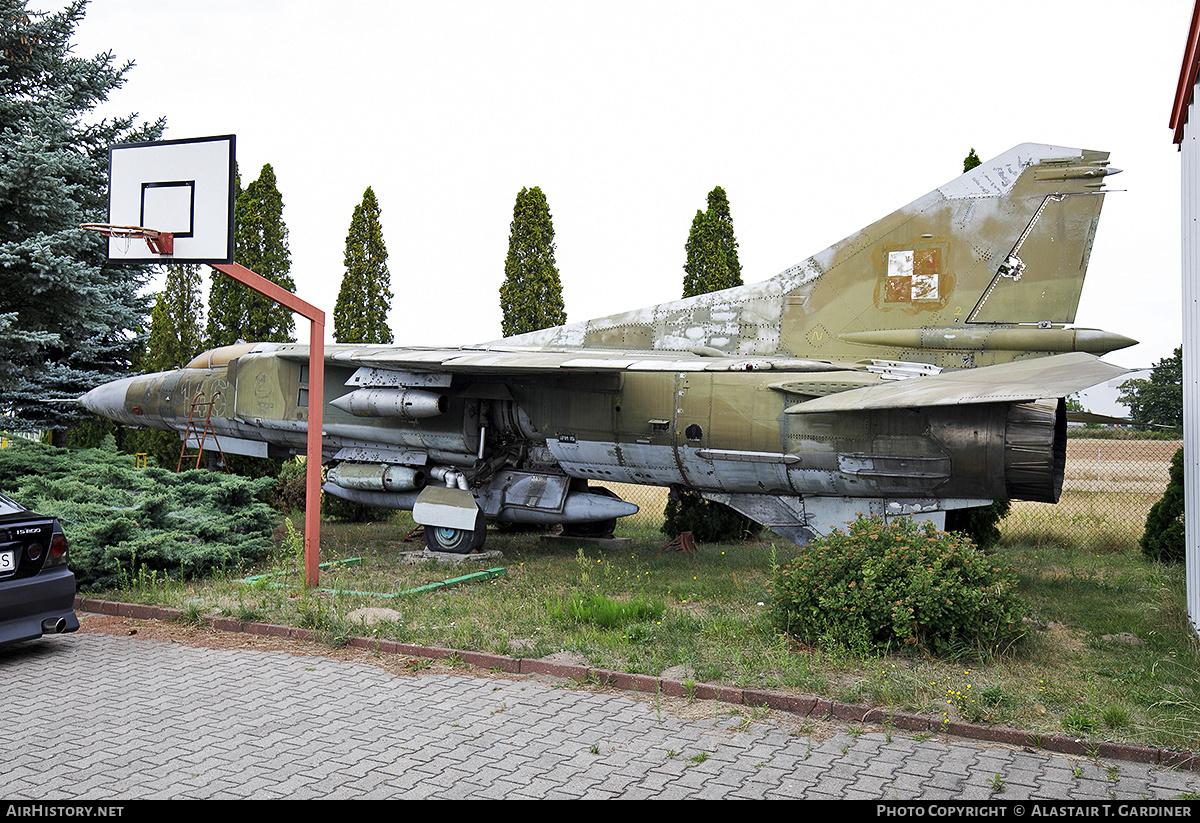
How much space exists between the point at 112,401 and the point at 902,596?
14.5m

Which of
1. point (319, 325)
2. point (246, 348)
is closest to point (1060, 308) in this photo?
point (319, 325)

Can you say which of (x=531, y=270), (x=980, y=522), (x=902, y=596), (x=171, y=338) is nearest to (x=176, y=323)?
(x=171, y=338)

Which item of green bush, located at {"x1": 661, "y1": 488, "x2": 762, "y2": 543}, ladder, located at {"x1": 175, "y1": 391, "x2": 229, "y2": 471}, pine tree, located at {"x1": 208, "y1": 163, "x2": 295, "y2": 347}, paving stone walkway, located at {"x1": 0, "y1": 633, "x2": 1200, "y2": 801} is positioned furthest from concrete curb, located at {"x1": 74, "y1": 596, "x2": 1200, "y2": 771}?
pine tree, located at {"x1": 208, "y1": 163, "x2": 295, "y2": 347}

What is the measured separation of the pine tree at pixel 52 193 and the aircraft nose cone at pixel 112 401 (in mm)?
876

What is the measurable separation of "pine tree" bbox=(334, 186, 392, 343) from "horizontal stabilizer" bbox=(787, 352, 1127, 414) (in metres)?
17.2

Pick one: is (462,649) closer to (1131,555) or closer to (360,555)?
(360,555)

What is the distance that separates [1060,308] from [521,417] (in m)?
7.14

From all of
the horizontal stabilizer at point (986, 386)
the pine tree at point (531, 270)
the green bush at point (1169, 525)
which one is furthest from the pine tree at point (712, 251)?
the horizontal stabilizer at point (986, 386)

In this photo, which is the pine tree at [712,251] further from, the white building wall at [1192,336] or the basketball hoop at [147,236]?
the basketball hoop at [147,236]

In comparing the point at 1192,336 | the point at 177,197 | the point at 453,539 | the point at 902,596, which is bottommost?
the point at 453,539

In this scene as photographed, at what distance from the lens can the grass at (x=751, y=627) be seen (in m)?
5.86

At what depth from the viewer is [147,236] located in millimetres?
8656

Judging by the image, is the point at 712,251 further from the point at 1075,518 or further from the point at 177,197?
the point at 177,197

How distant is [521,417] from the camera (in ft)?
40.2
